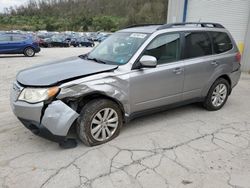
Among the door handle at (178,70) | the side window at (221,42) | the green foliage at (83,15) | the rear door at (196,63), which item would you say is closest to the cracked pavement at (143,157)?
the rear door at (196,63)

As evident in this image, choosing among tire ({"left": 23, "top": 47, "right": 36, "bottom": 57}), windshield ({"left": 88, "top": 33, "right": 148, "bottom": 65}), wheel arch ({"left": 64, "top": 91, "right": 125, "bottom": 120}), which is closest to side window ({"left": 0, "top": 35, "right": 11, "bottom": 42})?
tire ({"left": 23, "top": 47, "right": 36, "bottom": 57})

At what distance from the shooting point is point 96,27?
286 ft

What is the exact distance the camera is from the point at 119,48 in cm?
415

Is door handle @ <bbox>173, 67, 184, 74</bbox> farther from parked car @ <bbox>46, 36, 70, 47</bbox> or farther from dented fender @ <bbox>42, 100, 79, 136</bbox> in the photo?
parked car @ <bbox>46, 36, 70, 47</bbox>

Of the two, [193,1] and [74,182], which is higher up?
[193,1]

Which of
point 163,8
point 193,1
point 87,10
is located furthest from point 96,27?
point 193,1

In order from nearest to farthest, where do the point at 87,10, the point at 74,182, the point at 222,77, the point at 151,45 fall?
the point at 74,182 < the point at 151,45 < the point at 222,77 < the point at 87,10

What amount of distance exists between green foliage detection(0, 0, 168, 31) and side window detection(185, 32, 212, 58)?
42348 mm

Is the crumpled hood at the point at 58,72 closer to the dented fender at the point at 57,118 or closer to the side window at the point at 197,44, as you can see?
Answer: the dented fender at the point at 57,118

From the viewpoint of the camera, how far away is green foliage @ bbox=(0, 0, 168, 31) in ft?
193

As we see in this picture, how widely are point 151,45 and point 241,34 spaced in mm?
7966

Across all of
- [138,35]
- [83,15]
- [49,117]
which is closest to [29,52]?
[138,35]

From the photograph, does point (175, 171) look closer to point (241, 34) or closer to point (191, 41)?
point (191, 41)

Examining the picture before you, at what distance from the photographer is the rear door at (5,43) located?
607 inches
